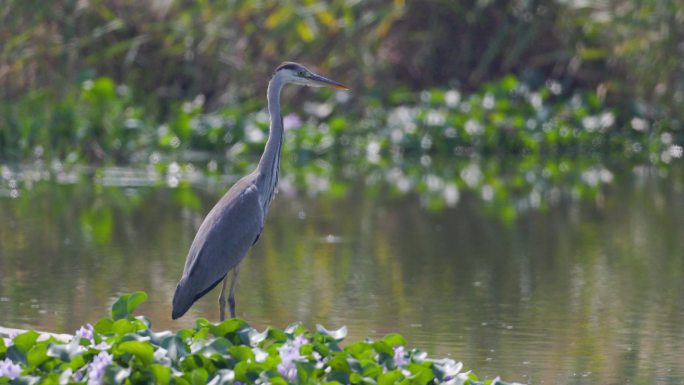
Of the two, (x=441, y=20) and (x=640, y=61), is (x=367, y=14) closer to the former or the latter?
(x=441, y=20)

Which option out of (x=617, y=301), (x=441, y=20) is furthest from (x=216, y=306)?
(x=441, y=20)

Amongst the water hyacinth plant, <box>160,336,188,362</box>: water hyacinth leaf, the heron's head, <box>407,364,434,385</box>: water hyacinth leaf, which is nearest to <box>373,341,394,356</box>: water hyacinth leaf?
the water hyacinth plant

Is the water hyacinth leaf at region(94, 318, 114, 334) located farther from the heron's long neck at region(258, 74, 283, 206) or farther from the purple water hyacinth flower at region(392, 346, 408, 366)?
the heron's long neck at region(258, 74, 283, 206)

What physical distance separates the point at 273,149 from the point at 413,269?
7.06 ft

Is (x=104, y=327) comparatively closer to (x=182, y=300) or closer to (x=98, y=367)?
(x=98, y=367)

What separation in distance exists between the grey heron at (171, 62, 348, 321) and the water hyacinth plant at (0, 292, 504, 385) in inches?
42.3

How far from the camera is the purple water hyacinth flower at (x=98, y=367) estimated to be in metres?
4.47

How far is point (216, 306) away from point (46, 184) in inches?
222

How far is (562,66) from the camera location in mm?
17797

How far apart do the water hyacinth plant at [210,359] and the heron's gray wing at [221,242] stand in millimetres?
1044

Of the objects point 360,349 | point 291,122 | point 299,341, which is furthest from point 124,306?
point 291,122

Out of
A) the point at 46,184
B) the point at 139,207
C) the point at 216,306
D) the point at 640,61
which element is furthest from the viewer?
the point at 640,61

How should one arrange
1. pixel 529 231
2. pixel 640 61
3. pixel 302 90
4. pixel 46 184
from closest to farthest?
pixel 529 231 → pixel 46 184 → pixel 640 61 → pixel 302 90

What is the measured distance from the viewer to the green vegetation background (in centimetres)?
1555
